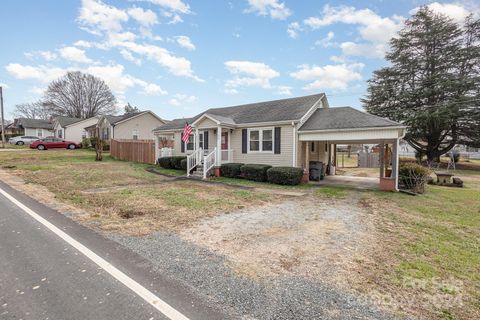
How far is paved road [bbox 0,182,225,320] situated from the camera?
2525mm

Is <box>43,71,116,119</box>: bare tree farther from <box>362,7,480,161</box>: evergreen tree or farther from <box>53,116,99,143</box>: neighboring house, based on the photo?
<box>362,7,480,161</box>: evergreen tree

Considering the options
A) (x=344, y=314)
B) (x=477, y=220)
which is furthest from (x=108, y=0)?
(x=477, y=220)

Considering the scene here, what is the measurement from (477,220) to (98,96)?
195 feet

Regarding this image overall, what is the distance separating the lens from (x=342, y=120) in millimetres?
12477

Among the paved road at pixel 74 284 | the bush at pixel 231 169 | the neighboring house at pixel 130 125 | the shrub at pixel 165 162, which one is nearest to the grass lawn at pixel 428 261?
the paved road at pixel 74 284

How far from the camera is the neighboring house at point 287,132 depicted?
1152 cm

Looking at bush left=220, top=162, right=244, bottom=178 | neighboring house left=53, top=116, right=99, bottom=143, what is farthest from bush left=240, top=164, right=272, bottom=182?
neighboring house left=53, top=116, right=99, bottom=143

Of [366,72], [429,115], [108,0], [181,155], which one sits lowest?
[181,155]

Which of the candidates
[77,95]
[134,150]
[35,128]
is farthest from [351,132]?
[35,128]

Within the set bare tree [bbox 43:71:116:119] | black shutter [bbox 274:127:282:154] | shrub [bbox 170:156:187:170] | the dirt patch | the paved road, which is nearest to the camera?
the paved road

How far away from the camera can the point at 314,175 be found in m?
14.0

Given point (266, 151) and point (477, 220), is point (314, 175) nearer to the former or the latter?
point (266, 151)

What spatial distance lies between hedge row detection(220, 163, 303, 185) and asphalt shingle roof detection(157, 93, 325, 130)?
2.68 m

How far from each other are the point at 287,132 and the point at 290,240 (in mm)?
9335
